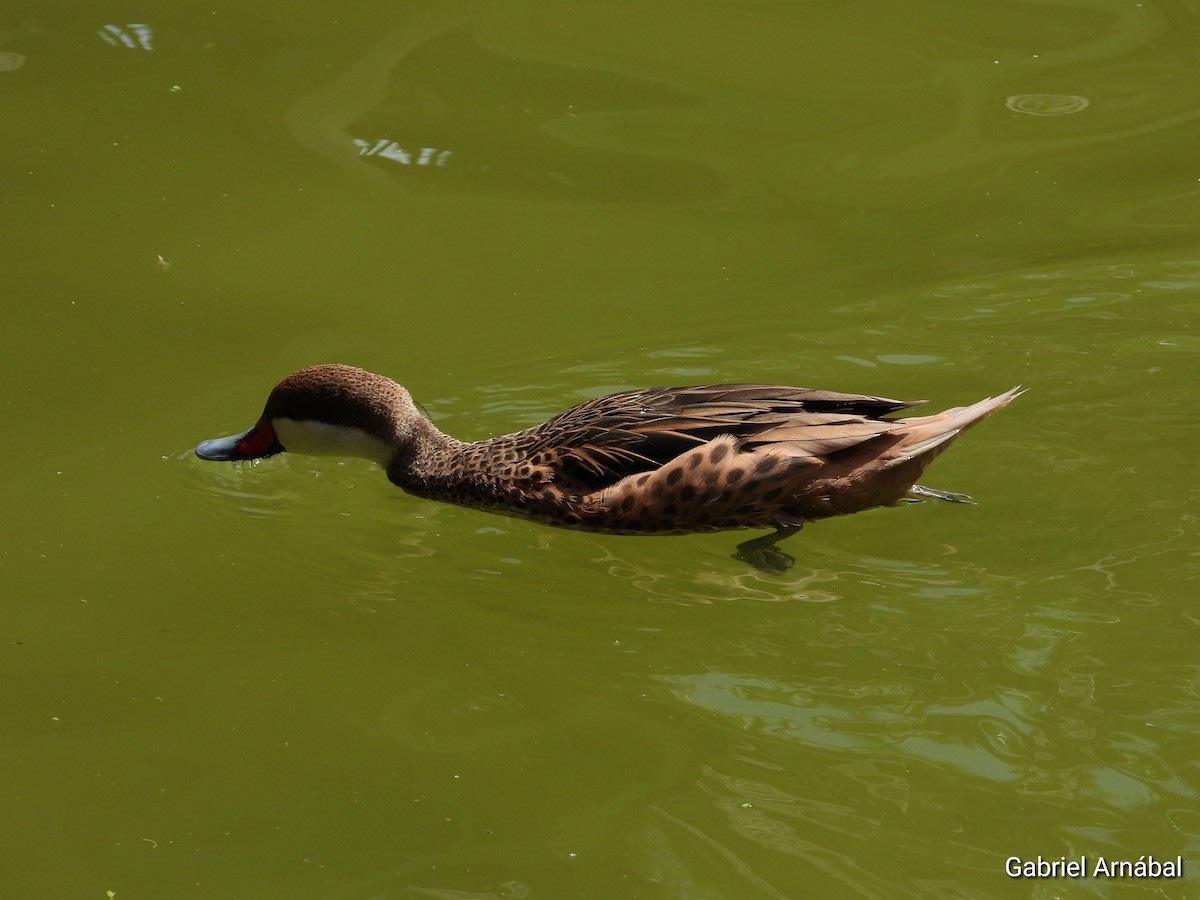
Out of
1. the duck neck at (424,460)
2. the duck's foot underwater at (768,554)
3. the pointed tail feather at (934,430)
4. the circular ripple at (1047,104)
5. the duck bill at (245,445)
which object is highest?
the circular ripple at (1047,104)

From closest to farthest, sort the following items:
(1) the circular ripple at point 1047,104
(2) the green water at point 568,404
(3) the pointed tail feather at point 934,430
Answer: (2) the green water at point 568,404
(3) the pointed tail feather at point 934,430
(1) the circular ripple at point 1047,104

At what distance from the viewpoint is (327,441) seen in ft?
22.0

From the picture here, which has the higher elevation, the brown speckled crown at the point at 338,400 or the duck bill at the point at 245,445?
the brown speckled crown at the point at 338,400

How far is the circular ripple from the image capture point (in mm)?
9359

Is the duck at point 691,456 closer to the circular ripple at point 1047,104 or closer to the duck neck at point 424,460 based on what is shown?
the duck neck at point 424,460

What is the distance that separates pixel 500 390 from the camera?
7.38 meters

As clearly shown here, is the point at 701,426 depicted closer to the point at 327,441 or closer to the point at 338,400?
the point at 338,400

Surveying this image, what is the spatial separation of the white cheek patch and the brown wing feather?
87 centimetres

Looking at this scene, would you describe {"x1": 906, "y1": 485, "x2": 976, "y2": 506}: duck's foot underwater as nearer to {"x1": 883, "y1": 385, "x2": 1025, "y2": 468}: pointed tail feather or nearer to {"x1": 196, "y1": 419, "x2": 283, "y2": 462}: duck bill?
{"x1": 883, "y1": 385, "x2": 1025, "y2": 468}: pointed tail feather

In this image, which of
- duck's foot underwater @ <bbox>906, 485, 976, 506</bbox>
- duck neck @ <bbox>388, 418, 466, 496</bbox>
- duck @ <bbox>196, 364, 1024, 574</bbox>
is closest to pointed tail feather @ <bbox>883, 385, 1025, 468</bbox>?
duck @ <bbox>196, 364, 1024, 574</bbox>

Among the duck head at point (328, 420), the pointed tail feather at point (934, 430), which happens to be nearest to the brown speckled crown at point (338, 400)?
the duck head at point (328, 420)

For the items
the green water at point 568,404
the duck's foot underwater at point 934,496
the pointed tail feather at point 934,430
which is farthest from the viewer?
the duck's foot underwater at point 934,496

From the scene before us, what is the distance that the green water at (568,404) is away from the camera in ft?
15.0

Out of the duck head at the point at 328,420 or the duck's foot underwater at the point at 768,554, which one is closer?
the duck's foot underwater at the point at 768,554
